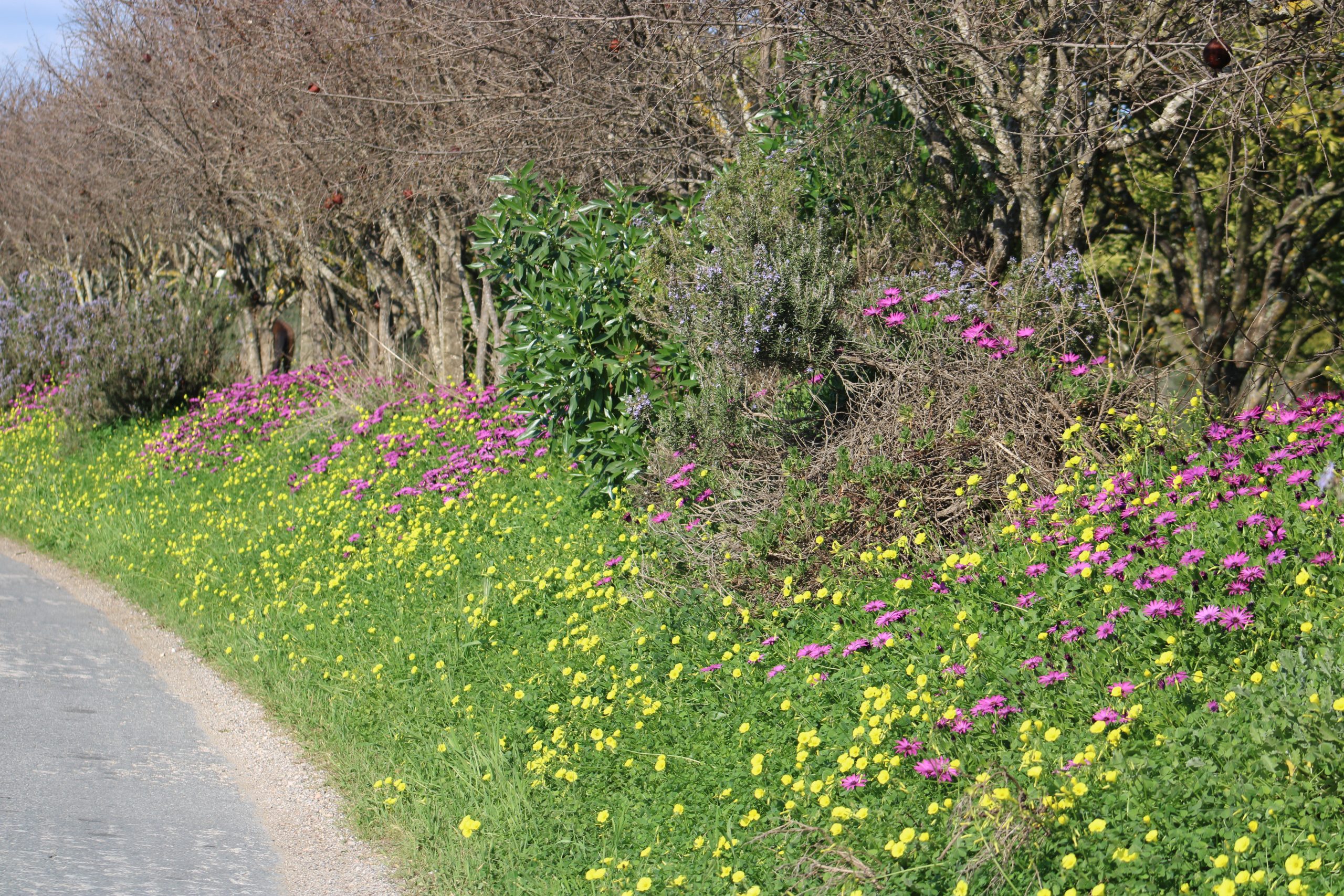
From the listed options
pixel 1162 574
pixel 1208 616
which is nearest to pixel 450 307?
pixel 1162 574

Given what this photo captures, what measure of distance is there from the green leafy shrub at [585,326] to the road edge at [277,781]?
254 cm

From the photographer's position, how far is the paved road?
443 cm

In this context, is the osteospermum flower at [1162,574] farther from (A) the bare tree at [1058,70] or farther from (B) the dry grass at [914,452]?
(A) the bare tree at [1058,70]

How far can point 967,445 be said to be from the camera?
18.9 ft

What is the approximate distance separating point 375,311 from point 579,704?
9.95 metres

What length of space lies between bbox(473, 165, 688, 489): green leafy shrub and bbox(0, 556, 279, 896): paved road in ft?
9.51

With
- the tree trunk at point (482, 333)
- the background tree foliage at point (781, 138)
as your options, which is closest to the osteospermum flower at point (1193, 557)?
the background tree foliage at point (781, 138)

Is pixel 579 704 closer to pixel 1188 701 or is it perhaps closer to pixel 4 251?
pixel 1188 701

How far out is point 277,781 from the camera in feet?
18.4

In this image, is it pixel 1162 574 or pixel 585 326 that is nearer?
pixel 1162 574

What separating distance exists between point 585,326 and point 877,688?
3.78 meters

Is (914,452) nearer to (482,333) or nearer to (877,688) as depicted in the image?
(877,688)

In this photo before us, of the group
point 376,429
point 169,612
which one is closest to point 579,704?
point 169,612

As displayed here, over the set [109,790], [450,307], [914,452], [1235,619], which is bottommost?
[109,790]
